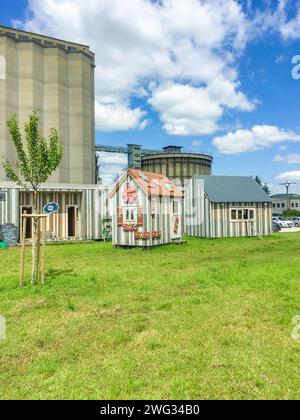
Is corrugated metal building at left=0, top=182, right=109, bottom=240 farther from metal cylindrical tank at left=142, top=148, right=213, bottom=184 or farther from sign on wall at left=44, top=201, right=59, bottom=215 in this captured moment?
metal cylindrical tank at left=142, top=148, right=213, bottom=184

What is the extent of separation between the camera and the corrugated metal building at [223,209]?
92.9ft

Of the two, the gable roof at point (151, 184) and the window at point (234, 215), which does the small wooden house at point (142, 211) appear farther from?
the window at point (234, 215)

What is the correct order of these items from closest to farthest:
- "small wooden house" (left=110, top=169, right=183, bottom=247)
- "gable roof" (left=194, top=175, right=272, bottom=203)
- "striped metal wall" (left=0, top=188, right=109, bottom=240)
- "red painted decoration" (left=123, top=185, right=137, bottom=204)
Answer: "small wooden house" (left=110, top=169, right=183, bottom=247) → "red painted decoration" (left=123, top=185, right=137, bottom=204) → "striped metal wall" (left=0, top=188, right=109, bottom=240) → "gable roof" (left=194, top=175, right=272, bottom=203)

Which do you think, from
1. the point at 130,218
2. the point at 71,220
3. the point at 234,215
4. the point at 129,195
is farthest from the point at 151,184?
the point at 234,215

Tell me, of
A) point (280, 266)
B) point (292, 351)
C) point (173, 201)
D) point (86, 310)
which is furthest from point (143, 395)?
point (173, 201)

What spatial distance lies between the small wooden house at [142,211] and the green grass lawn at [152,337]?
9.21m

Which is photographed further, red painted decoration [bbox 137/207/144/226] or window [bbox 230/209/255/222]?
window [bbox 230/209/255/222]

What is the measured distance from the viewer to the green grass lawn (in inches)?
168

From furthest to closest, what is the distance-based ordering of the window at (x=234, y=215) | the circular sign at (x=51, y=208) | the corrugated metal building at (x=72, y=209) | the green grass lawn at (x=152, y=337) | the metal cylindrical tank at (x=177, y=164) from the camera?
the metal cylindrical tank at (x=177, y=164)
the window at (x=234, y=215)
the corrugated metal building at (x=72, y=209)
the circular sign at (x=51, y=208)
the green grass lawn at (x=152, y=337)

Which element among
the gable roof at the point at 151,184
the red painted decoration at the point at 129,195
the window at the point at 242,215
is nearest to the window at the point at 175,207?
the gable roof at the point at 151,184

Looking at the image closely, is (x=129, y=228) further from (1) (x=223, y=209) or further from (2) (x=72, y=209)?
(1) (x=223, y=209)

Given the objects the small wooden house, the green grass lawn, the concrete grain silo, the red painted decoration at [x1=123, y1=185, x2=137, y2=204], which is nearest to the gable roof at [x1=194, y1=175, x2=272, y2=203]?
the small wooden house

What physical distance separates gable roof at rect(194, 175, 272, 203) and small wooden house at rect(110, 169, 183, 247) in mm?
7156

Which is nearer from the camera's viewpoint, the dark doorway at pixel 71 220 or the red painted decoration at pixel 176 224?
the red painted decoration at pixel 176 224
